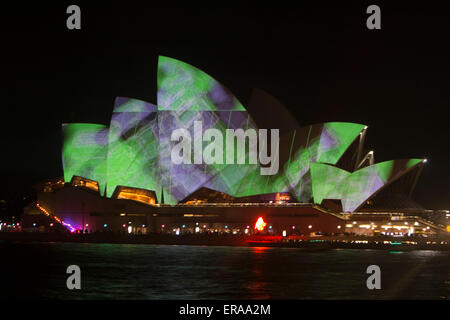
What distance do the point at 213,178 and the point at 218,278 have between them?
30781 mm

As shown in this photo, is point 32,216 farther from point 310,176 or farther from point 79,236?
point 310,176

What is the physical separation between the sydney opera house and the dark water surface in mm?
19660

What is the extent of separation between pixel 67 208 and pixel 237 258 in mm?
29271

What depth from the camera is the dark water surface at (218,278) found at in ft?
68.6

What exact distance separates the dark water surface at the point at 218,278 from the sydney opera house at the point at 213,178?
19660mm

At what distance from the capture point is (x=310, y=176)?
56.1m

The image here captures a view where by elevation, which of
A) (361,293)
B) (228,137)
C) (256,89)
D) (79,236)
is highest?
(256,89)

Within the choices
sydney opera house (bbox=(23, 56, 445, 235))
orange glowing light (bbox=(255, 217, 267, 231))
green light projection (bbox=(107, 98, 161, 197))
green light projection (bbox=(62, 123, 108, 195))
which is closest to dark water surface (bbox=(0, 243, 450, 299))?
sydney opera house (bbox=(23, 56, 445, 235))

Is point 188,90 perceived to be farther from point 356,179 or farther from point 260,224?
point 356,179

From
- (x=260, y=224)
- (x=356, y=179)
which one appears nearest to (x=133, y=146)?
(x=260, y=224)

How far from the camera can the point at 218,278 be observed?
25.2 metres

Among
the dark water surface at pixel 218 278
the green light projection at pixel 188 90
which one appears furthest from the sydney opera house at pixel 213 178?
the dark water surface at pixel 218 278

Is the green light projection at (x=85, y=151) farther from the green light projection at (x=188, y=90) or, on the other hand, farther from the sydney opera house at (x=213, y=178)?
the green light projection at (x=188, y=90)
